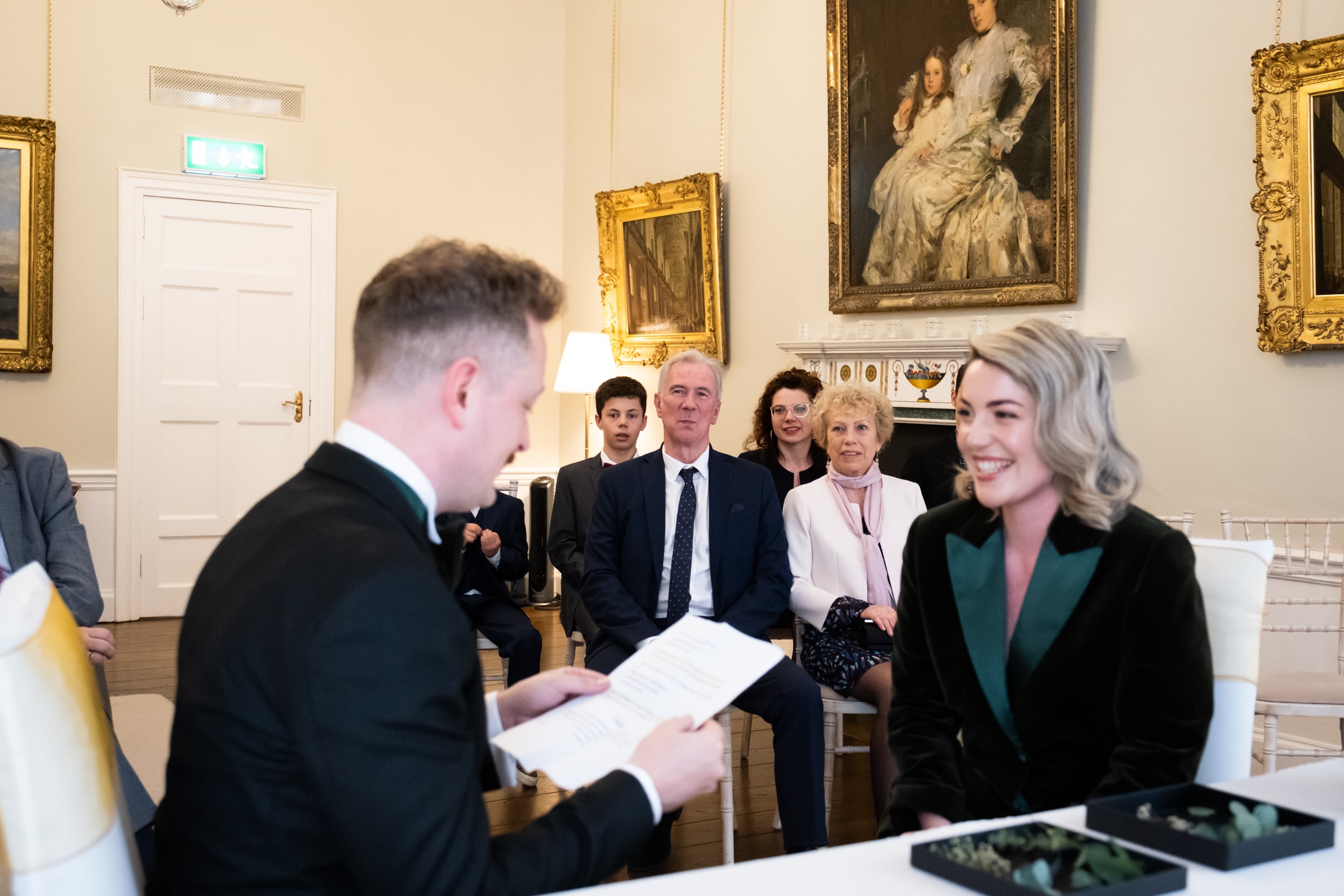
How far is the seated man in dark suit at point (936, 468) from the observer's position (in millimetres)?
5078

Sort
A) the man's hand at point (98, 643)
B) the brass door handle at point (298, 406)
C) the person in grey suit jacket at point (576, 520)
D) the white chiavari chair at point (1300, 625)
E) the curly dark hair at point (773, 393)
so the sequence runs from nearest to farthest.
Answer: the man's hand at point (98, 643) < the white chiavari chair at point (1300, 625) < the person in grey suit jacket at point (576, 520) < the curly dark hair at point (773, 393) < the brass door handle at point (298, 406)

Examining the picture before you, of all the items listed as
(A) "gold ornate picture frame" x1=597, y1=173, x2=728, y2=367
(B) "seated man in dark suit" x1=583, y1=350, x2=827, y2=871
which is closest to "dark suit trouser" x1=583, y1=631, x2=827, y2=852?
(B) "seated man in dark suit" x1=583, y1=350, x2=827, y2=871

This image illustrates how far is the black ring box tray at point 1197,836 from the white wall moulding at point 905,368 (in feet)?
12.6

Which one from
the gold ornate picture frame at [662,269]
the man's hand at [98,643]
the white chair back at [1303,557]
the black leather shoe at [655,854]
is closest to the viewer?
the man's hand at [98,643]

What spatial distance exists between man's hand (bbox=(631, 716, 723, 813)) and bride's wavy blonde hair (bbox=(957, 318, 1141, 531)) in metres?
0.90

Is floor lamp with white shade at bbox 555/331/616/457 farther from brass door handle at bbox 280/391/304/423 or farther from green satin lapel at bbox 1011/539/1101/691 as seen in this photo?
green satin lapel at bbox 1011/539/1101/691

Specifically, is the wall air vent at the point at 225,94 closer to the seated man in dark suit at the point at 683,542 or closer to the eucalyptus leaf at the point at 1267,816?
the seated man in dark suit at the point at 683,542

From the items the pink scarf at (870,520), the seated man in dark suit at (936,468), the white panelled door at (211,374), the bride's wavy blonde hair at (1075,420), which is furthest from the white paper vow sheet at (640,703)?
the white panelled door at (211,374)

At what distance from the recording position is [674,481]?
3852 mm

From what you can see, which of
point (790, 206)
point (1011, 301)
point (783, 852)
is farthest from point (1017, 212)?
point (783, 852)

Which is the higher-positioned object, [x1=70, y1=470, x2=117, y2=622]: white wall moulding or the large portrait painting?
the large portrait painting

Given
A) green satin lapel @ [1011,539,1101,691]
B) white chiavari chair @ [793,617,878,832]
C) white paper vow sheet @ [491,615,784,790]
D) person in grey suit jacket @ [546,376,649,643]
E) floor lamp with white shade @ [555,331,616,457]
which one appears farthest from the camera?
floor lamp with white shade @ [555,331,616,457]

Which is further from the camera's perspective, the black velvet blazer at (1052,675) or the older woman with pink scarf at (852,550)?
the older woman with pink scarf at (852,550)

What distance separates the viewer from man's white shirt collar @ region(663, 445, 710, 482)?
12.6ft
